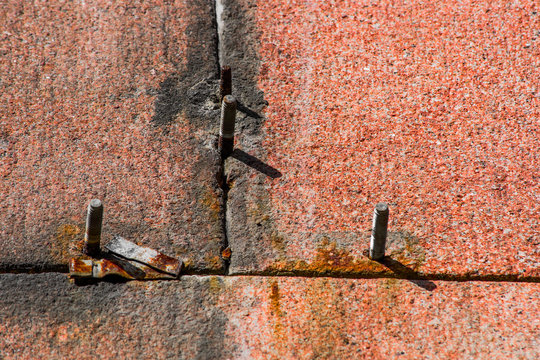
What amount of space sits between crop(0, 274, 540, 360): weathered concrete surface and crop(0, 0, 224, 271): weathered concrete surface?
8.7 inches

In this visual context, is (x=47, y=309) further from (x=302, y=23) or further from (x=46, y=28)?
→ (x=302, y=23)

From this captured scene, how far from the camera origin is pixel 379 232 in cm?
307

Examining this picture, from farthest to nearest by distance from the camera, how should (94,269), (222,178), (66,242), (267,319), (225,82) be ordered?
1. (225,82)
2. (222,178)
3. (66,242)
4. (94,269)
5. (267,319)

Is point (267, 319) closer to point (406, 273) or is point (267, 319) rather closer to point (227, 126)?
point (406, 273)

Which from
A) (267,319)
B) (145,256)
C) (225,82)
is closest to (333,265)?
(267,319)

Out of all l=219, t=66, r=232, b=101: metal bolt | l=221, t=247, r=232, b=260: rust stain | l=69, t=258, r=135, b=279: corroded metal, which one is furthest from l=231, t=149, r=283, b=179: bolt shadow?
l=69, t=258, r=135, b=279: corroded metal

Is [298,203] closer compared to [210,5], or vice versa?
[298,203]

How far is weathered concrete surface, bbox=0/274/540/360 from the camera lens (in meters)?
2.88

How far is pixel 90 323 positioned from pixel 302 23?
2.30m

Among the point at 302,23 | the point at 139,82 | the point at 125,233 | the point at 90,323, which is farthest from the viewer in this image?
the point at 302,23

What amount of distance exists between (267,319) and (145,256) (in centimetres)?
66

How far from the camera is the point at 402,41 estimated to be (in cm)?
414

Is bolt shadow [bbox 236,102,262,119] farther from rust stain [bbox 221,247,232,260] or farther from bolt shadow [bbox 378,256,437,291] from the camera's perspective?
bolt shadow [bbox 378,256,437,291]

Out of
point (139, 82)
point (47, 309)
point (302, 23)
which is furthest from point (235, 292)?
point (302, 23)
